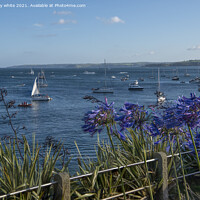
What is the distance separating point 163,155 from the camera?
14.7 feet

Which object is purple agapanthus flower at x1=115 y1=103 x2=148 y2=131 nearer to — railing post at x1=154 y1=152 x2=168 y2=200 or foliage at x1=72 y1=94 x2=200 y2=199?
foliage at x1=72 y1=94 x2=200 y2=199

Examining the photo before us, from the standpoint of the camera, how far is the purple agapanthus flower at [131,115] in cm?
363

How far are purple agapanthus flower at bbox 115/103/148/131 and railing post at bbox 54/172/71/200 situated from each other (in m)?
0.83

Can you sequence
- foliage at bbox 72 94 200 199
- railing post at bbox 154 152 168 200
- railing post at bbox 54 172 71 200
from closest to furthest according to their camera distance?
foliage at bbox 72 94 200 199 → railing post at bbox 54 172 71 200 → railing post at bbox 154 152 168 200

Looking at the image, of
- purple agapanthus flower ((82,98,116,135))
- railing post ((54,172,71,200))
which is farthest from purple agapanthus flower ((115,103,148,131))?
railing post ((54,172,71,200))

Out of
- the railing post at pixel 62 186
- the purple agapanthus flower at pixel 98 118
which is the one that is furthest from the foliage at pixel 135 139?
the railing post at pixel 62 186

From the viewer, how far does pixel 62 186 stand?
3627 mm

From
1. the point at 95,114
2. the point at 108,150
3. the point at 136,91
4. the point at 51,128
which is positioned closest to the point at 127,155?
the point at 108,150

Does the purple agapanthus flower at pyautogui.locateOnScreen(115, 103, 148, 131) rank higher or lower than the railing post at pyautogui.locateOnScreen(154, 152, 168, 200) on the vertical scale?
higher

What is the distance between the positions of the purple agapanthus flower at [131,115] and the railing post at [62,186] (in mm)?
828

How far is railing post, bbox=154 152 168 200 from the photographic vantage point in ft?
14.7

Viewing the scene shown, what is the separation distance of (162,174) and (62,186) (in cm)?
152

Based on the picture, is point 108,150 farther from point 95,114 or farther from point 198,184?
point 198,184

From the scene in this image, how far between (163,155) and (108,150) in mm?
749
